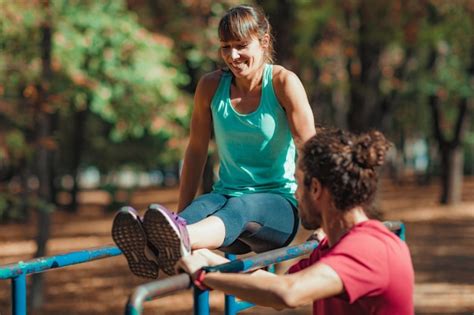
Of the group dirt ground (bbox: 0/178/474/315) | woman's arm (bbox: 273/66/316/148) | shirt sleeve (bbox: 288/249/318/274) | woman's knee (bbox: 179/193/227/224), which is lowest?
dirt ground (bbox: 0/178/474/315)

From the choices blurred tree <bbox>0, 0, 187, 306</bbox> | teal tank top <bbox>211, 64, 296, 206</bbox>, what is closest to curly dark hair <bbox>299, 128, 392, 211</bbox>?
teal tank top <bbox>211, 64, 296, 206</bbox>

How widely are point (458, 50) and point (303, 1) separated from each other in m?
3.98

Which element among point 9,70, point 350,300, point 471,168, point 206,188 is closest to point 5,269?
point 350,300

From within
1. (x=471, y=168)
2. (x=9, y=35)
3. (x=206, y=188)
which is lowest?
(x=471, y=168)

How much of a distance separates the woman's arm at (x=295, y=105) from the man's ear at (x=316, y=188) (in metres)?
0.65

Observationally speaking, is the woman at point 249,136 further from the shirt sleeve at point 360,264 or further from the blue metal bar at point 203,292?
the shirt sleeve at point 360,264

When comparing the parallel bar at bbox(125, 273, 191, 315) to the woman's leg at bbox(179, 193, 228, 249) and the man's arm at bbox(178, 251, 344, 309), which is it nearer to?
the man's arm at bbox(178, 251, 344, 309)

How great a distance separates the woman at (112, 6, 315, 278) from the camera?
295cm

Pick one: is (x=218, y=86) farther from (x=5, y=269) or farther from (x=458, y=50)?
(x=458, y=50)

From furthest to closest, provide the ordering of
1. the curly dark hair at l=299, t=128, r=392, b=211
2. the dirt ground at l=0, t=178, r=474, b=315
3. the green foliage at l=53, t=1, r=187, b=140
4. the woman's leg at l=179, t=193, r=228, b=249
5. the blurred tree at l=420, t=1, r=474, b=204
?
the blurred tree at l=420, t=1, r=474, b=204 → the dirt ground at l=0, t=178, r=474, b=315 → the green foliage at l=53, t=1, r=187, b=140 → the woman's leg at l=179, t=193, r=228, b=249 → the curly dark hair at l=299, t=128, r=392, b=211

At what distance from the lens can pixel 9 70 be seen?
9102 mm

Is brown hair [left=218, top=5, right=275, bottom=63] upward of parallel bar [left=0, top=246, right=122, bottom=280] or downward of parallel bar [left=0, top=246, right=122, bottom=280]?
upward

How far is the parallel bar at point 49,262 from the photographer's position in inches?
107

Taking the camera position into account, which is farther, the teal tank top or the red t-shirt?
the teal tank top
